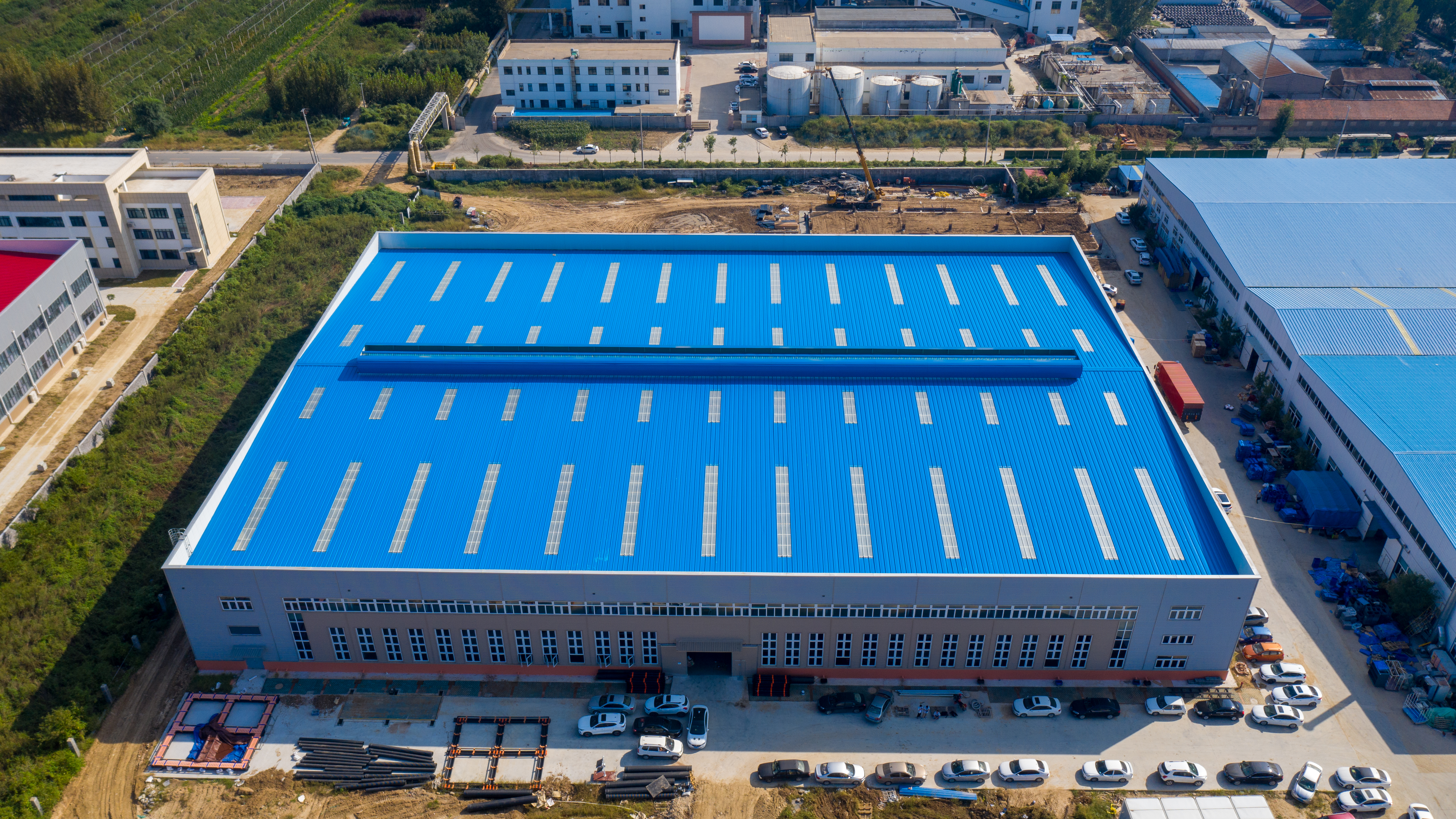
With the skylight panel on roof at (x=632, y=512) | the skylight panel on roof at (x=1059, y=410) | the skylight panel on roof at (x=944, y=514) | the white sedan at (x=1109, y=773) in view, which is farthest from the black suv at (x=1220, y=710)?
the skylight panel on roof at (x=632, y=512)

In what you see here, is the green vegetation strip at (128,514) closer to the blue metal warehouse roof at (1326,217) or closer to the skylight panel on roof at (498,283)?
the skylight panel on roof at (498,283)

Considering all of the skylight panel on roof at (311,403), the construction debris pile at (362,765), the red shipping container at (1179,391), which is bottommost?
the construction debris pile at (362,765)

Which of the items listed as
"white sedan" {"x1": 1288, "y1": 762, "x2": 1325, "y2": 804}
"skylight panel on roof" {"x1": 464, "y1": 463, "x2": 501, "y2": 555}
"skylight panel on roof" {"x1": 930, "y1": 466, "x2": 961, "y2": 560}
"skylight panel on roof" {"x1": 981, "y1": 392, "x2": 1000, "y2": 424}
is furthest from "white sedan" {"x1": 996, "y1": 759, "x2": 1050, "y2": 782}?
"skylight panel on roof" {"x1": 464, "y1": 463, "x2": 501, "y2": 555}

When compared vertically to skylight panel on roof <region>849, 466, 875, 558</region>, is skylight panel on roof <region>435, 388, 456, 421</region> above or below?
above

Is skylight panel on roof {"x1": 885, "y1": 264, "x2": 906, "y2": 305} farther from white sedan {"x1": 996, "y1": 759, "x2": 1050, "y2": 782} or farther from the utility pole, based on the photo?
the utility pole

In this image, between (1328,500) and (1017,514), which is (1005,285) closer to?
(1328,500)

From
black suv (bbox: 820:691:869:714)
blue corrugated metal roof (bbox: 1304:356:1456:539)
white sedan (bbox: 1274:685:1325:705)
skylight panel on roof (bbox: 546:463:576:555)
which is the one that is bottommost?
black suv (bbox: 820:691:869:714)

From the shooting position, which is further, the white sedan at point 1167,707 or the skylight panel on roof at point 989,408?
the skylight panel on roof at point 989,408

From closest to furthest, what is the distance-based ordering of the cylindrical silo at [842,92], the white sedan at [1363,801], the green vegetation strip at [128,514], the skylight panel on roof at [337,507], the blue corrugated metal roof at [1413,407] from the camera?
the white sedan at [1363,801]
the green vegetation strip at [128,514]
the skylight panel on roof at [337,507]
the blue corrugated metal roof at [1413,407]
the cylindrical silo at [842,92]
